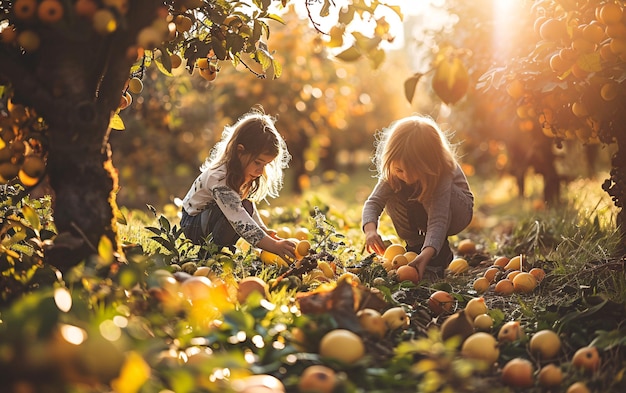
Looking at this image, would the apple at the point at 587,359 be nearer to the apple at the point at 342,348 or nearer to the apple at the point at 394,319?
the apple at the point at 394,319

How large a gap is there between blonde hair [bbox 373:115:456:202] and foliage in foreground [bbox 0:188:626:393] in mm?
551

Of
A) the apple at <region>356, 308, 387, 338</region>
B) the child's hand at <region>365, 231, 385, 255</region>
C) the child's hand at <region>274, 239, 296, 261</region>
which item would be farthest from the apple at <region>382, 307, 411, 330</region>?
the child's hand at <region>365, 231, 385, 255</region>

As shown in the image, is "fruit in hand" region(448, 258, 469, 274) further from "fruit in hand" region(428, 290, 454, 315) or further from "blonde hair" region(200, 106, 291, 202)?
"blonde hair" region(200, 106, 291, 202)

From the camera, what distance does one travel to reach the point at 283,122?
8961mm

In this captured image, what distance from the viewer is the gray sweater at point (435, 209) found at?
11.5ft

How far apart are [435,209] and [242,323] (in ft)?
6.45

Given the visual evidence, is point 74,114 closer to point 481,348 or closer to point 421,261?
point 481,348

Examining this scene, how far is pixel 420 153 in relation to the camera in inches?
139

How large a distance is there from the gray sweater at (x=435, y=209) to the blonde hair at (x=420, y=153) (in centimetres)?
7

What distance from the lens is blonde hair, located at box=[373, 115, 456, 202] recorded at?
3.52 meters

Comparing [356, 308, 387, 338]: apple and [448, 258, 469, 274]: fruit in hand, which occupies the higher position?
[448, 258, 469, 274]: fruit in hand

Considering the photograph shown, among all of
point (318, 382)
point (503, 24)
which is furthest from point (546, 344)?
point (503, 24)

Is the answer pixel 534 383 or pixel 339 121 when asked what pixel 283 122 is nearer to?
pixel 339 121

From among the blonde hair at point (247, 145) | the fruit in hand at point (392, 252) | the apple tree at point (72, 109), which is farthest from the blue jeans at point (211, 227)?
the apple tree at point (72, 109)
